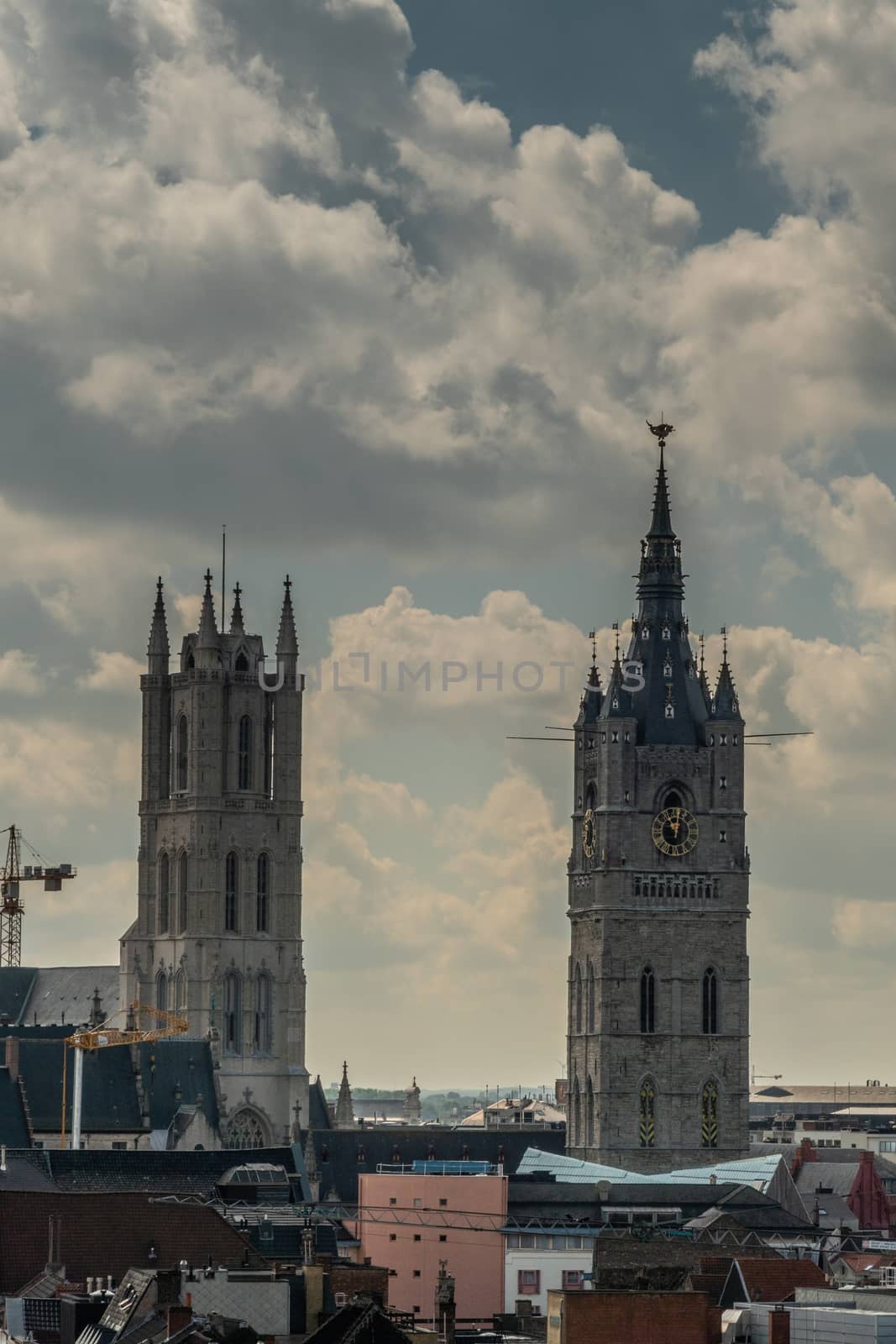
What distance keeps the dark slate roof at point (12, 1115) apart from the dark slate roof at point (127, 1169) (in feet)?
103

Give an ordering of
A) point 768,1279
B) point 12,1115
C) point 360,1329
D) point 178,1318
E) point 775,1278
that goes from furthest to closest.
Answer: point 12,1115
point 775,1278
point 768,1279
point 178,1318
point 360,1329

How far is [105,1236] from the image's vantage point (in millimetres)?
109125

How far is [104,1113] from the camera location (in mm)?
197375

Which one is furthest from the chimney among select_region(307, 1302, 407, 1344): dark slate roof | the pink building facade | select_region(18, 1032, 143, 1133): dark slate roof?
select_region(18, 1032, 143, 1133): dark slate roof

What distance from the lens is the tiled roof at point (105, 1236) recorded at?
10806 cm

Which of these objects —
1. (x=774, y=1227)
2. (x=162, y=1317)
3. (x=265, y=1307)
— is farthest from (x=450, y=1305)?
(x=774, y=1227)

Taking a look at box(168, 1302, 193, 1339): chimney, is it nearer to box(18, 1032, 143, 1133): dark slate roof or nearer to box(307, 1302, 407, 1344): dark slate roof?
box(307, 1302, 407, 1344): dark slate roof

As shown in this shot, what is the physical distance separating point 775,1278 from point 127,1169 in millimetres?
41004

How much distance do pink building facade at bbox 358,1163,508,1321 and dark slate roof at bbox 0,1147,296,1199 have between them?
795cm

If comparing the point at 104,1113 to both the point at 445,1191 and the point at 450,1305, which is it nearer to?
the point at 445,1191

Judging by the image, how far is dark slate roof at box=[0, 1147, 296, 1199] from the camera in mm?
135250

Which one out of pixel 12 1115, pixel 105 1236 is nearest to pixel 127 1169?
pixel 105 1236

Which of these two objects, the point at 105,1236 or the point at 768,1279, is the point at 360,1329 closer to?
the point at 768,1279

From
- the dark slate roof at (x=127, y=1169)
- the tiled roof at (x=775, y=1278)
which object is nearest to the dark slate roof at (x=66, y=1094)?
the dark slate roof at (x=127, y=1169)
